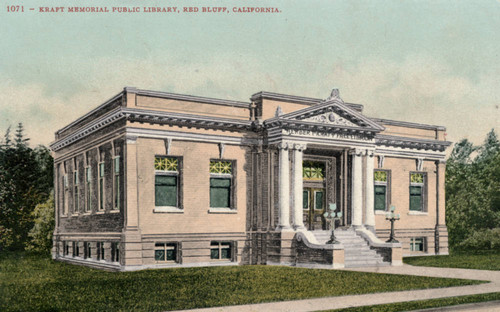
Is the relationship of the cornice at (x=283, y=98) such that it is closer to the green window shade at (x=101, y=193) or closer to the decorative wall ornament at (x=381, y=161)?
the decorative wall ornament at (x=381, y=161)

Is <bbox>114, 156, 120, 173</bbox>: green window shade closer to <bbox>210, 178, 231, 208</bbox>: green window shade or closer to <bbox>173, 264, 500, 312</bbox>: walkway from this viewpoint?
<bbox>210, 178, 231, 208</bbox>: green window shade

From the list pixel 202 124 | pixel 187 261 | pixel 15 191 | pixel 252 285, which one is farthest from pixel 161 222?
pixel 15 191

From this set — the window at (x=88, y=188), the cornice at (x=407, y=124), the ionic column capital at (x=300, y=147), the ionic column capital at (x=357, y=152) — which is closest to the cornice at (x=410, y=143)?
the cornice at (x=407, y=124)

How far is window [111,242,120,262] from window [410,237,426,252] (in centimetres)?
1731

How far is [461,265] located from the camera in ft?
88.9

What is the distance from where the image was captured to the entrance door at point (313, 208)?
3106 cm

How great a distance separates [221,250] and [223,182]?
316 centimetres

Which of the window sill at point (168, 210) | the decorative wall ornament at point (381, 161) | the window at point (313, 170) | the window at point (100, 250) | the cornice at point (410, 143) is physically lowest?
the window at point (100, 250)

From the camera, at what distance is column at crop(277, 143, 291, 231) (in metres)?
28.0

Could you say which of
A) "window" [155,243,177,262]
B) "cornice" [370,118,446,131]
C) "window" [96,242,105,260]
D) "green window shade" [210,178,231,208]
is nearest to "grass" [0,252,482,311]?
"window" [155,243,177,262]

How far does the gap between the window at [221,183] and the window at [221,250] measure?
1.78m

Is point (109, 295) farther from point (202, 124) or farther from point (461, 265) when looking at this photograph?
point (461, 265)

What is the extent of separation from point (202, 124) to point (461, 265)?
43.0ft

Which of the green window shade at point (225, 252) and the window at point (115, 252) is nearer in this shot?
the window at point (115, 252)
